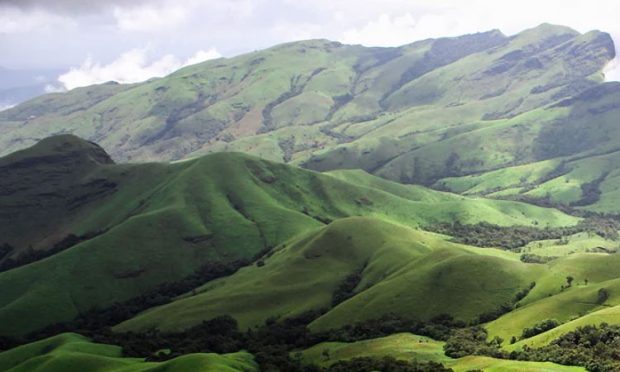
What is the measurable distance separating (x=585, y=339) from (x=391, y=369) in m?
58.2

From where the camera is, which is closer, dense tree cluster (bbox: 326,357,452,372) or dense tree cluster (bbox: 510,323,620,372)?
dense tree cluster (bbox: 510,323,620,372)

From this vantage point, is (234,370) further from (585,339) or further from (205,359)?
(585,339)

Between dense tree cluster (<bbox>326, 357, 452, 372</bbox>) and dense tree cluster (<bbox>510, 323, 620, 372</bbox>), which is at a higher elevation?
dense tree cluster (<bbox>326, 357, 452, 372</bbox>)

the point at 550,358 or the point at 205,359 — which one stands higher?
the point at 205,359

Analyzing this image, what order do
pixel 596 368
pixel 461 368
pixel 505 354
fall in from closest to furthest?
pixel 596 368 < pixel 461 368 < pixel 505 354

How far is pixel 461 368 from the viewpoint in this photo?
17738cm

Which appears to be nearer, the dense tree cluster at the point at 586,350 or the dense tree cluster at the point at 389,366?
the dense tree cluster at the point at 586,350

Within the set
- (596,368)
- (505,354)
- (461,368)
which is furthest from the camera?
(505,354)

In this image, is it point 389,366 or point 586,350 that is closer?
point 586,350

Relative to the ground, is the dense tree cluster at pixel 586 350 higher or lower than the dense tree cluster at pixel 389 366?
lower

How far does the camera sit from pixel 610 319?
195 metres

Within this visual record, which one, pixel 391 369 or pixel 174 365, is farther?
pixel 174 365

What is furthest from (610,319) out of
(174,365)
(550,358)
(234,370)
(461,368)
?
(174,365)

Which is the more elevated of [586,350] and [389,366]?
[389,366]
